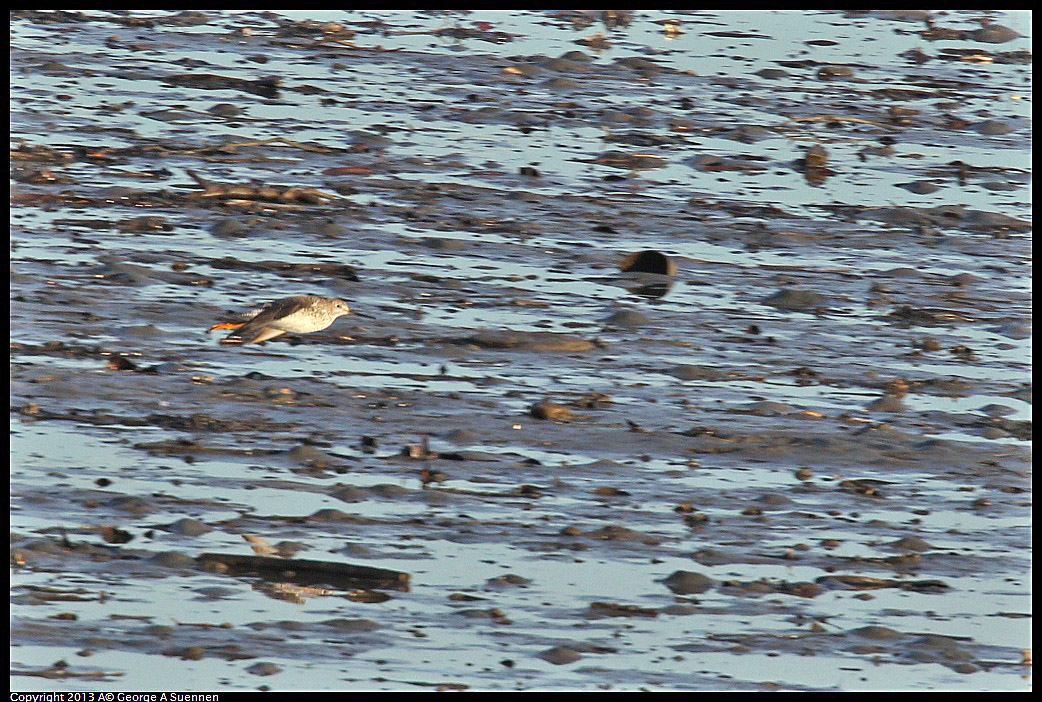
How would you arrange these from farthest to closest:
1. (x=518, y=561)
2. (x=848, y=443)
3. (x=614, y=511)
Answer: (x=848, y=443)
(x=614, y=511)
(x=518, y=561)

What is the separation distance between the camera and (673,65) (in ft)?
40.0

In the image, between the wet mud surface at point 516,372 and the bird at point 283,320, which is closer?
the wet mud surface at point 516,372

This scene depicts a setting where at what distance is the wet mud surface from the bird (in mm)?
75

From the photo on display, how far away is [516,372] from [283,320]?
0.95 meters

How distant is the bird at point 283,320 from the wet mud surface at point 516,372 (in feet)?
0.25

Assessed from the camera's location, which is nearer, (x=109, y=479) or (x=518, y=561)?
(x=518, y=561)

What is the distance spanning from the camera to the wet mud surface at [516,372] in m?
5.28

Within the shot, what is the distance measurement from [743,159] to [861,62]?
2681mm

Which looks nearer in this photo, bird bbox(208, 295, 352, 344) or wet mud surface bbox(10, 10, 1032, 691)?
wet mud surface bbox(10, 10, 1032, 691)

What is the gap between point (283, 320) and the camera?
23.7ft

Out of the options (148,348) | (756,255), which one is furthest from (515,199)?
(148,348)

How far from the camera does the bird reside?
7.23 m

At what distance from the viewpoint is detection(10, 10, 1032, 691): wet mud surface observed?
17.3 feet

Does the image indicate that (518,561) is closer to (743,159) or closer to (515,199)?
(515,199)
